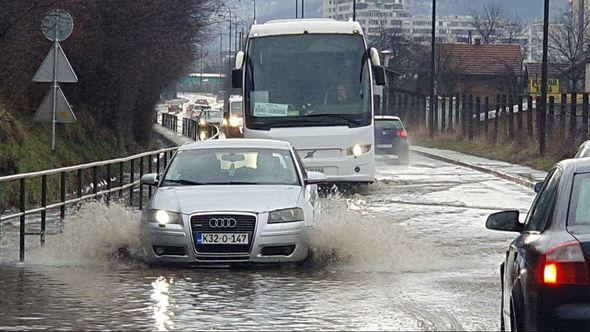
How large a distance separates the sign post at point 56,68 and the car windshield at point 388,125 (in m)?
21.7

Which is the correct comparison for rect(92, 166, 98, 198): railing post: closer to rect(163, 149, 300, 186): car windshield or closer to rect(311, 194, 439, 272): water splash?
rect(163, 149, 300, 186): car windshield

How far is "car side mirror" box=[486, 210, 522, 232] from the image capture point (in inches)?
362

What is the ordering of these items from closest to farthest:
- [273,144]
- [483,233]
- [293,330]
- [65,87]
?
1. [293,330]
2. [273,144]
3. [483,233]
4. [65,87]

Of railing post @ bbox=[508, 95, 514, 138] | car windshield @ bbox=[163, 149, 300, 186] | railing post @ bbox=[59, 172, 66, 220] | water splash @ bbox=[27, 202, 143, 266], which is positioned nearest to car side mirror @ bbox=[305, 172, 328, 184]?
car windshield @ bbox=[163, 149, 300, 186]

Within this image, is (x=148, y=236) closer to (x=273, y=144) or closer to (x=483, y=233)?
(x=273, y=144)

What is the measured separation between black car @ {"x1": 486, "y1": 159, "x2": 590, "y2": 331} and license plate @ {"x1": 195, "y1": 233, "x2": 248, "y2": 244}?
19.7ft

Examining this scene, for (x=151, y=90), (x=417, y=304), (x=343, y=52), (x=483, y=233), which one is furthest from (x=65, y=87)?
(x=417, y=304)

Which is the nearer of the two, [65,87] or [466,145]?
[65,87]

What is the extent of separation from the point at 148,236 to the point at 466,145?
41.8 m

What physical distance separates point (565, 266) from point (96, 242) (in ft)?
31.2

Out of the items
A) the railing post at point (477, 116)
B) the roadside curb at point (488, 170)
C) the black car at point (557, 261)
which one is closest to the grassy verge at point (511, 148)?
the railing post at point (477, 116)

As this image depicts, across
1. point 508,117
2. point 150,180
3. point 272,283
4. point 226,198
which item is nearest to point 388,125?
point 508,117

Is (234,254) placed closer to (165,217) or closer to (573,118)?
(165,217)

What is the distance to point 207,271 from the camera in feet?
48.2
